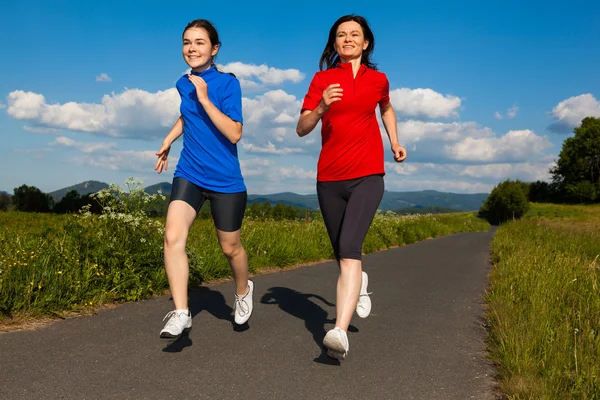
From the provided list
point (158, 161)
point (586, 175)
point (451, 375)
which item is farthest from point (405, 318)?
point (586, 175)

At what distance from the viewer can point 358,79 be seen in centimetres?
381

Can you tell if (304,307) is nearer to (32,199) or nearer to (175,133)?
(175,133)

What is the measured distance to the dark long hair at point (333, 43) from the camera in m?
4.00

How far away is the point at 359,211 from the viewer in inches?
148

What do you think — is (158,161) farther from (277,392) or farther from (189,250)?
(189,250)

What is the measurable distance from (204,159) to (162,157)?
62 cm

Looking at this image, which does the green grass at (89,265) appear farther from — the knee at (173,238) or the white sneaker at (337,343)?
the white sneaker at (337,343)

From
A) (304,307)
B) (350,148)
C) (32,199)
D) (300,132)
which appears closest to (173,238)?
(300,132)

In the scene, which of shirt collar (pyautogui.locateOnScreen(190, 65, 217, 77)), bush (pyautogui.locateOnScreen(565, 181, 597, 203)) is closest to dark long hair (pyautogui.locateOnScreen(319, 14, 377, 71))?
shirt collar (pyautogui.locateOnScreen(190, 65, 217, 77))

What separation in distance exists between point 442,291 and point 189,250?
360 centimetres

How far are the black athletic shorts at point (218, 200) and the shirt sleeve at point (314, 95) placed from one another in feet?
2.88

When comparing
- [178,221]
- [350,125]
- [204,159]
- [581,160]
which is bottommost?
[178,221]

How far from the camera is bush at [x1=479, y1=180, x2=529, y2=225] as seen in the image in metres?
85.4

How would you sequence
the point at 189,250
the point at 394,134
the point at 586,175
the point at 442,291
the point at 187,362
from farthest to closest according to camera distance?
1. the point at 586,175
2. the point at 442,291
3. the point at 189,250
4. the point at 394,134
5. the point at 187,362
